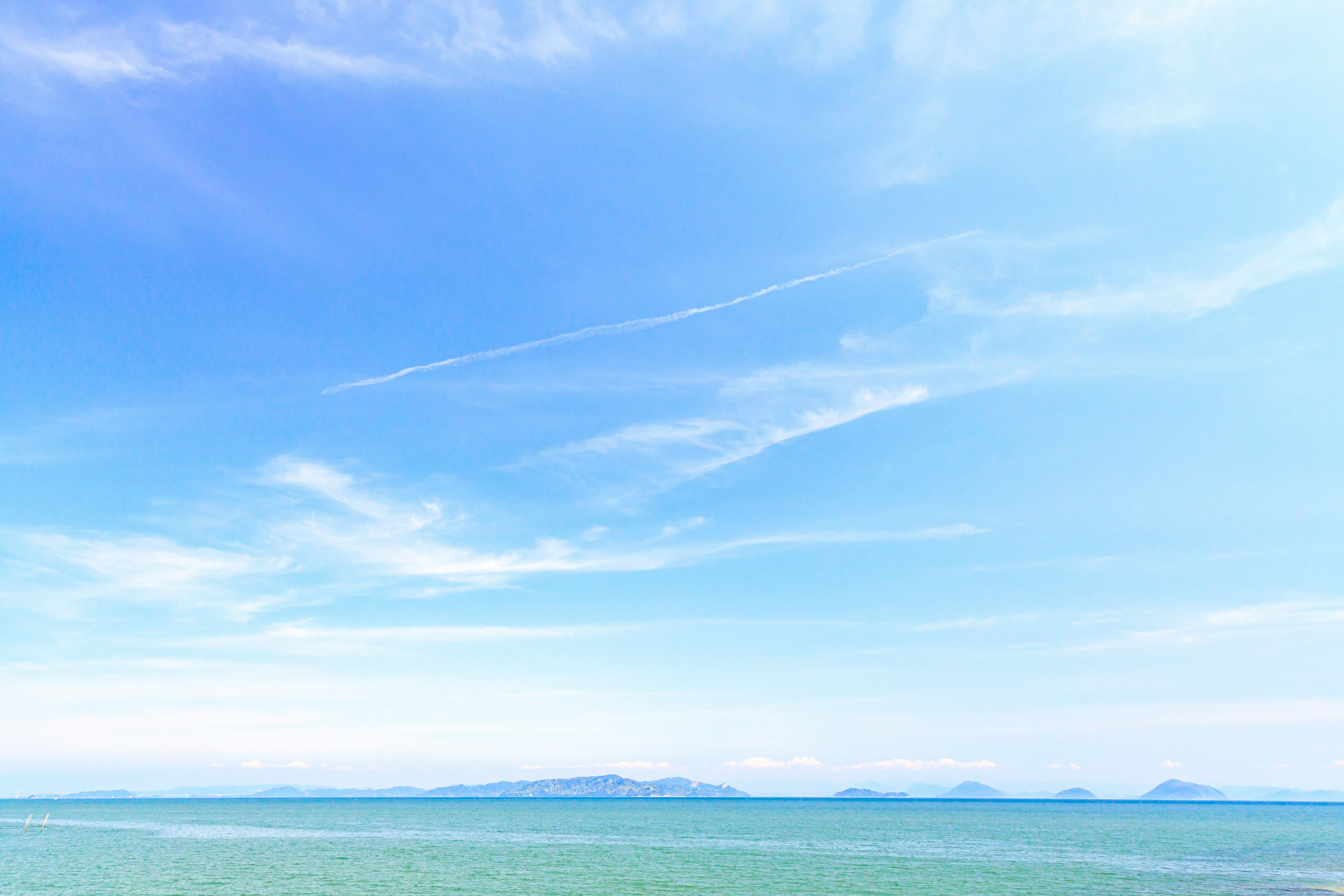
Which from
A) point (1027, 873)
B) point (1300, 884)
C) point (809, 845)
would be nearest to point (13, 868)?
point (809, 845)

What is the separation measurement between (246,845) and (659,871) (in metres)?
A: 74.9

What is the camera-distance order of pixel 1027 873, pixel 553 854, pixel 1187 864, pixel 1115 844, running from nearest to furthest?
1. pixel 1027 873
2. pixel 1187 864
3. pixel 553 854
4. pixel 1115 844

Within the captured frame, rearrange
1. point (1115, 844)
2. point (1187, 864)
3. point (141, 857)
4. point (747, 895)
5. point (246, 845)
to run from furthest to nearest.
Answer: point (1115, 844), point (246, 845), point (141, 857), point (1187, 864), point (747, 895)

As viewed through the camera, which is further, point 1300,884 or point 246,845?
point 246,845

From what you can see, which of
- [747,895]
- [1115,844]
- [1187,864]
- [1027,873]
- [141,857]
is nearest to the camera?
[747,895]

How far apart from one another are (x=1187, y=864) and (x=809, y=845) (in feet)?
175

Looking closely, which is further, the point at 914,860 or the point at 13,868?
the point at 914,860

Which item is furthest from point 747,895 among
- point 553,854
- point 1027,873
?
point 553,854

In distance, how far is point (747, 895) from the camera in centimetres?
6969

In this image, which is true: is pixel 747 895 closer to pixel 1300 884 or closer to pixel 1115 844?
pixel 1300 884

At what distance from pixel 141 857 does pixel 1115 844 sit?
488 ft

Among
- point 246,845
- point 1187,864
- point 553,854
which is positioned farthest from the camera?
point 246,845

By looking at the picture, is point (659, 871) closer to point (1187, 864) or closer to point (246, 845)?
point (1187, 864)

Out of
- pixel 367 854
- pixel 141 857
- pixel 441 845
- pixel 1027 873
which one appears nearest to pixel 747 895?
pixel 1027 873
